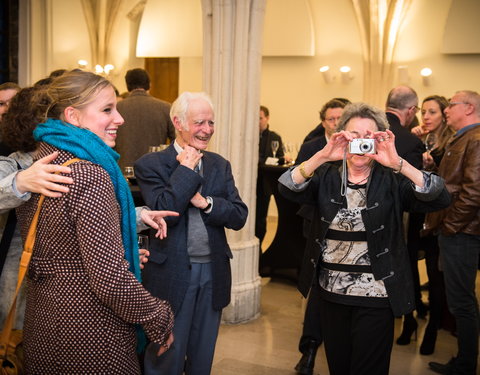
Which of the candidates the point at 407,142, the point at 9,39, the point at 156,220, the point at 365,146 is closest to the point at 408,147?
the point at 407,142

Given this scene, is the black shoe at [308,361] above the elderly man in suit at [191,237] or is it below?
below

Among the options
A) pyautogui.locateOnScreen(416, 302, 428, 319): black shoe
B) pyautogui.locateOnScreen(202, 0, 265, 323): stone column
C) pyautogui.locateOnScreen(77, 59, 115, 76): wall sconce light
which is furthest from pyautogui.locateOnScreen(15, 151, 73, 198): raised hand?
pyautogui.locateOnScreen(77, 59, 115, 76): wall sconce light

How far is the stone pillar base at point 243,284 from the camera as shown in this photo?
195 inches

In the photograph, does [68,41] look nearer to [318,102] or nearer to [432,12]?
[318,102]

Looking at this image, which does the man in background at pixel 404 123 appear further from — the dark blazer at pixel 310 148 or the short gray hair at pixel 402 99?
the dark blazer at pixel 310 148

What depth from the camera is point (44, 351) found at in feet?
6.36

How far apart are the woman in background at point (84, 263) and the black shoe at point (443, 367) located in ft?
9.21

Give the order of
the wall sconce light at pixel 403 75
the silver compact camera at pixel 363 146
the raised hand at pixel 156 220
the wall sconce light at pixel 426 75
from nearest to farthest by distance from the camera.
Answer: the raised hand at pixel 156 220, the silver compact camera at pixel 363 146, the wall sconce light at pixel 426 75, the wall sconce light at pixel 403 75

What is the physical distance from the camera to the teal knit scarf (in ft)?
6.27

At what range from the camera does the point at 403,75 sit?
33.7ft

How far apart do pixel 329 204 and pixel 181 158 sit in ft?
2.42

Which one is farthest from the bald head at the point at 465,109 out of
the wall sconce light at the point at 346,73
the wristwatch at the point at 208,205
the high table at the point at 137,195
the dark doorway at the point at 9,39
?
the dark doorway at the point at 9,39

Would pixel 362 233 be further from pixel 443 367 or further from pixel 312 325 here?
pixel 443 367

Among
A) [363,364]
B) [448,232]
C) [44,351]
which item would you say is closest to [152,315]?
[44,351]
